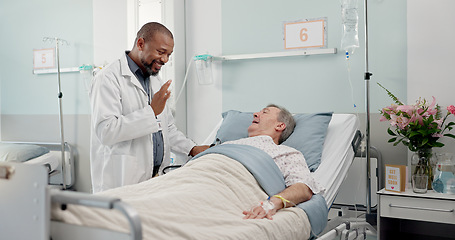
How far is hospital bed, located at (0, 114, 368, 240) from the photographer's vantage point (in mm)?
1115

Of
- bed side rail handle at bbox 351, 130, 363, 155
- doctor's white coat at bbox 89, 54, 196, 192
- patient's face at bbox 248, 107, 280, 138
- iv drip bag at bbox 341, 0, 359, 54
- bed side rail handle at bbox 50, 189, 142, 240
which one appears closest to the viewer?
bed side rail handle at bbox 50, 189, 142, 240

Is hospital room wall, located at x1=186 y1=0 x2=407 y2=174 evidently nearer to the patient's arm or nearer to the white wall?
the white wall

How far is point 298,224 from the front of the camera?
1.74 meters

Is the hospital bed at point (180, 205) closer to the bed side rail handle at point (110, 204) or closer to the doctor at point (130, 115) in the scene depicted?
the bed side rail handle at point (110, 204)

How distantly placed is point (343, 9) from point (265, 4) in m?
0.63

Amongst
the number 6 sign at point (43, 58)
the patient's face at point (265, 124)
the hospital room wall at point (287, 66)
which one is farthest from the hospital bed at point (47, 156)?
the patient's face at point (265, 124)

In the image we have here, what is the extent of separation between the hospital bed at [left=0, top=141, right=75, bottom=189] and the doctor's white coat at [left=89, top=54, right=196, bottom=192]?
5.85ft

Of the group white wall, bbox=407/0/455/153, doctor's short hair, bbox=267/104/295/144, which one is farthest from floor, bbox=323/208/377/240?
white wall, bbox=407/0/455/153

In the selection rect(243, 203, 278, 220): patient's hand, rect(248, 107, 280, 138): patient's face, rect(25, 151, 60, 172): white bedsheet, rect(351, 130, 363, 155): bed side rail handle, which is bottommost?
rect(25, 151, 60, 172): white bedsheet

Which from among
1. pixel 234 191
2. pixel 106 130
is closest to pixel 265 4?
pixel 106 130

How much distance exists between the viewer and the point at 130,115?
2246 millimetres

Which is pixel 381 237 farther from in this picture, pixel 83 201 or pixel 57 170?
pixel 57 170

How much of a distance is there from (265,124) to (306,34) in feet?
3.13

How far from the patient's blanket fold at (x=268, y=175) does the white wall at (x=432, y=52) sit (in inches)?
45.5
